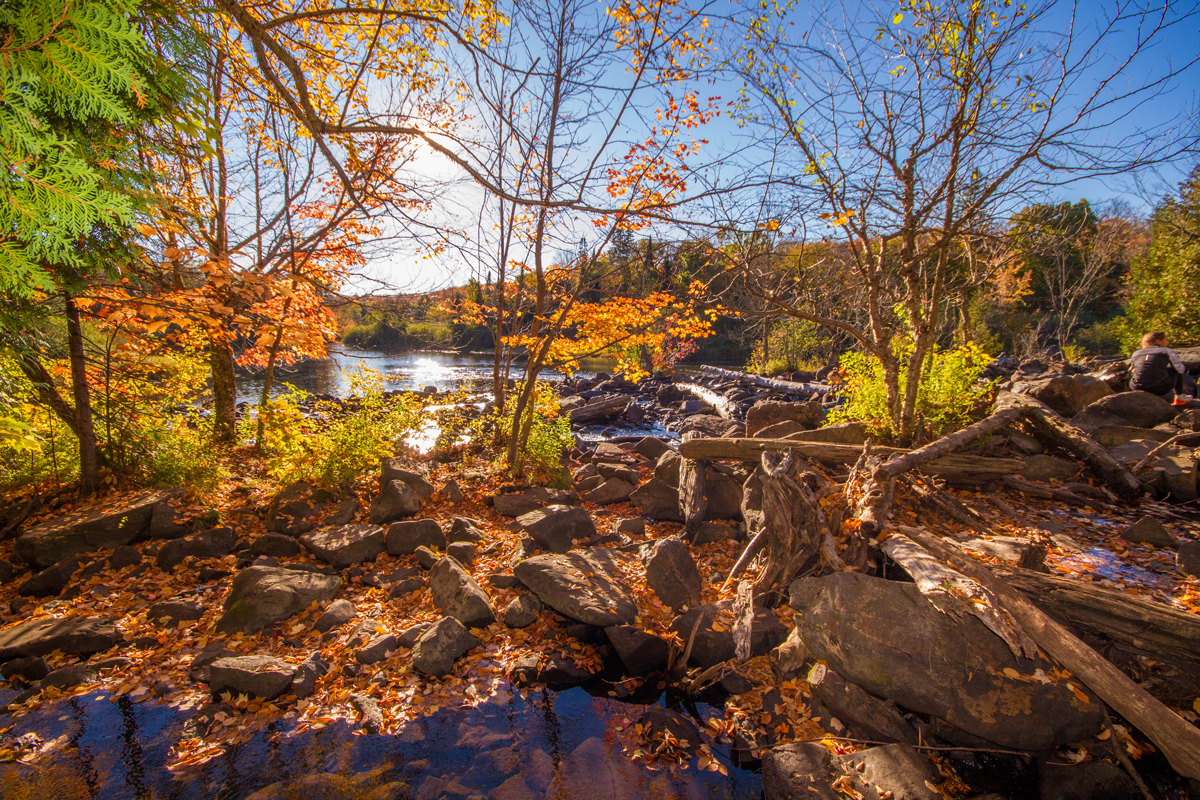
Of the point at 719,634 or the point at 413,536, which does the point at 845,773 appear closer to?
the point at 719,634

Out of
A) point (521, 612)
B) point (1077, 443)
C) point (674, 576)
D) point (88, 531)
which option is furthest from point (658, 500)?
point (88, 531)

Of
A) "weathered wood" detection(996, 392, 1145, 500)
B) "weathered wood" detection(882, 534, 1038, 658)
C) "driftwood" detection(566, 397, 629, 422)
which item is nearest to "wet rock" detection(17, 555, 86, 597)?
"weathered wood" detection(882, 534, 1038, 658)

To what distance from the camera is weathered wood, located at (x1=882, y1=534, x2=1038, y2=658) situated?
307 cm

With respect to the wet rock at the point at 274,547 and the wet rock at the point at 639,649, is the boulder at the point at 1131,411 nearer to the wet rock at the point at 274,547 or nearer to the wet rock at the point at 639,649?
the wet rock at the point at 639,649

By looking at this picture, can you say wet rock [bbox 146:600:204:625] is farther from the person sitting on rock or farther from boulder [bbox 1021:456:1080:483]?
the person sitting on rock

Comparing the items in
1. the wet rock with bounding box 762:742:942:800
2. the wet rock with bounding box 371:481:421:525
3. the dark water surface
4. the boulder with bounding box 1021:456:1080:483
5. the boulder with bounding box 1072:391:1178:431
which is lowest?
the dark water surface

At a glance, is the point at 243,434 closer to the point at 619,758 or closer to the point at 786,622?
the point at 619,758

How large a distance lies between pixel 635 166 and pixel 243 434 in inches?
313

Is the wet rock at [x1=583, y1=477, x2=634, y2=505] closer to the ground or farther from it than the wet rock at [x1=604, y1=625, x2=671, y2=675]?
farther from it

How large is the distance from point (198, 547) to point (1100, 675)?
7.63m

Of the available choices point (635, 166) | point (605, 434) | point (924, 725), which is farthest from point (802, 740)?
point (605, 434)

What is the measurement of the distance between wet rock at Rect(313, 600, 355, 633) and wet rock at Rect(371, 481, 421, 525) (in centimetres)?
149

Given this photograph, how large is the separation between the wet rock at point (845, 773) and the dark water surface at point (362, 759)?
0.76 feet

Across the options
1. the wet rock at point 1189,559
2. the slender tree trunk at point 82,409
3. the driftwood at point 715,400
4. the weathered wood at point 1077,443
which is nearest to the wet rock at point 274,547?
the slender tree trunk at point 82,409
